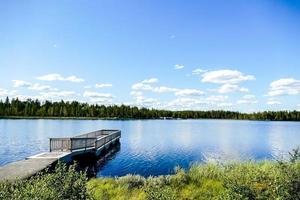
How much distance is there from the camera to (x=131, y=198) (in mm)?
13516

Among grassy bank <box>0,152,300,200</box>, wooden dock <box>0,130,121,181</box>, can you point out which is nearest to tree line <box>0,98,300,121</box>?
wooden dock <box>0,130,121,181</box>

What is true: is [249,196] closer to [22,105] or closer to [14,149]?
[14,149]

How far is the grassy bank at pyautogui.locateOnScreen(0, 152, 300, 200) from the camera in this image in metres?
7.53

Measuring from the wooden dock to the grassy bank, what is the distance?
3.36m

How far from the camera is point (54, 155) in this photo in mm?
22859

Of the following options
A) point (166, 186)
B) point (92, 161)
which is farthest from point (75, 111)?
point (166, 186)

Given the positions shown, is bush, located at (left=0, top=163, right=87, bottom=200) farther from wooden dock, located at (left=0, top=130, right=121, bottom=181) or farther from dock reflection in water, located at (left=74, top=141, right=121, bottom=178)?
dock reflection in water, located at (left=74, top=141, right=121, bottom=178)

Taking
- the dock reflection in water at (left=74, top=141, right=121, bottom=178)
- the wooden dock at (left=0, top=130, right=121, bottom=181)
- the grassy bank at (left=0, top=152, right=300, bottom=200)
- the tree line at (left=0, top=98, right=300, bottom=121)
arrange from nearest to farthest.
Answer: the grassy bank at (left=0, top=152, right=300, bottom=200) < the wooden dock at (left=0, top=130, right=121, bottom=181) < the dock reflection in water at (left=74, top=141, right=121, bottom=178) < the tree line at (left=0, top=98, right=300, bottom=121)

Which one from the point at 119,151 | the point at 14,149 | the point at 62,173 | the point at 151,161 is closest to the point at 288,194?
the point at 62,173

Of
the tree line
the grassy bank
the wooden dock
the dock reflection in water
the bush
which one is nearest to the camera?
the bush

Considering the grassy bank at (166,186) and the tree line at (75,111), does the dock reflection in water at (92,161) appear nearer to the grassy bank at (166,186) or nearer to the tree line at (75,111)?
the grassy bank at (166,186)

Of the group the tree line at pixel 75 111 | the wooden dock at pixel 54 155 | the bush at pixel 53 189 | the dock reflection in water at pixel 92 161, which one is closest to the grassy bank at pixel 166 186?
the bush at pixel 53 189

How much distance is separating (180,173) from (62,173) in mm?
9249

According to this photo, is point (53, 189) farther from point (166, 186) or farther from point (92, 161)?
point (92, 161)
